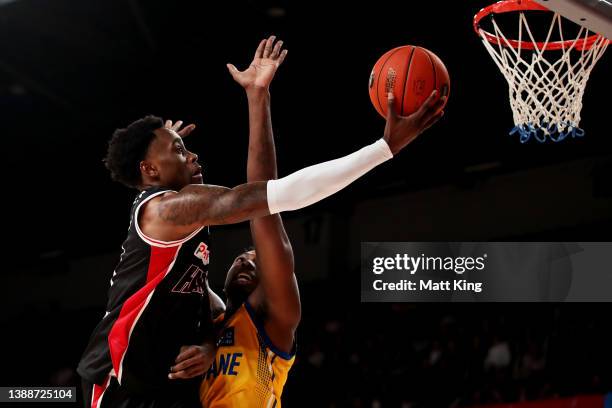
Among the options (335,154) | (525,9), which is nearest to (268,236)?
(525,9)

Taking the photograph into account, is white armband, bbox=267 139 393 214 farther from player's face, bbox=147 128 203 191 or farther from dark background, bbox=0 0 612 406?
dark background, bbox=0 0 612 406

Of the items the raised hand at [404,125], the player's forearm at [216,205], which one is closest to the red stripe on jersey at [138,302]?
the player's forearm at [216,205]

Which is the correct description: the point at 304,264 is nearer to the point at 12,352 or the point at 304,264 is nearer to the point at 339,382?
the point at 339,382

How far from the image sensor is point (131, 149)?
2.73 m

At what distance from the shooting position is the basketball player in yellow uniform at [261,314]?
9.01 ft

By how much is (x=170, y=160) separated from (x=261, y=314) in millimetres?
670

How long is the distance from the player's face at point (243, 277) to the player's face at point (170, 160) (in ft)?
1.68

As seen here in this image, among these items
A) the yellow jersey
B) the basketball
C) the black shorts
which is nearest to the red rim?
the basketball

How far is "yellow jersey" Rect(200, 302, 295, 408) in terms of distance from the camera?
2.75 m

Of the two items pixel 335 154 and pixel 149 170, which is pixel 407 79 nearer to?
pixel 149 170

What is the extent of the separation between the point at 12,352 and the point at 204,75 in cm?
495

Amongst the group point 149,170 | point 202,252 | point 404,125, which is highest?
point 404,125

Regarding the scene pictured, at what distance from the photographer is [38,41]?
7.73 meters

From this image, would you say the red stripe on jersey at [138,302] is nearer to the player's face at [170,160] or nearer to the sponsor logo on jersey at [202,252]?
the sponsor logo on jersey at [202,252]
